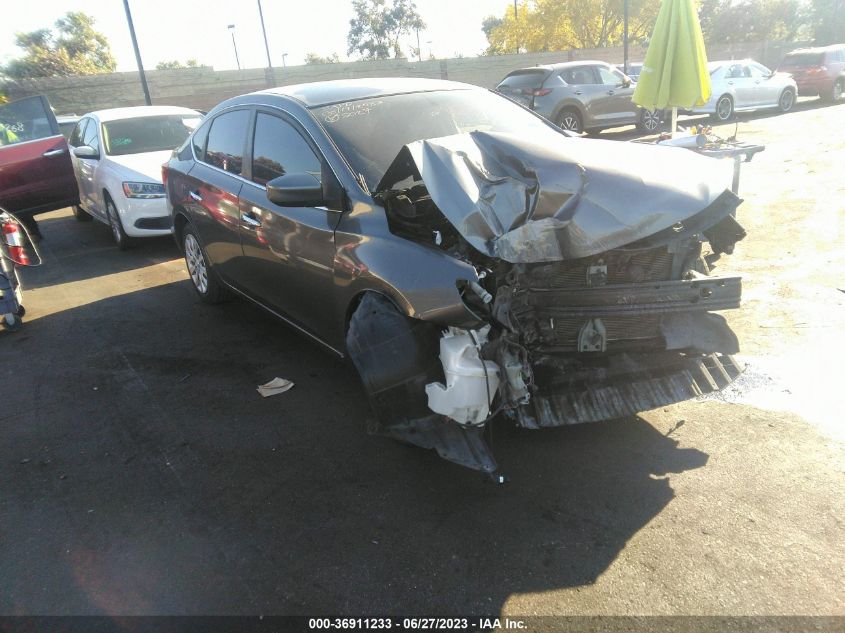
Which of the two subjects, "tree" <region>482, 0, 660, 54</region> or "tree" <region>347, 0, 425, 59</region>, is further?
"tree" <region>347, 0, 425, 59</region>

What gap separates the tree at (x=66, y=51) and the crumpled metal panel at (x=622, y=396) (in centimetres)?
4981

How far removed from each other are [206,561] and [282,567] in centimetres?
35

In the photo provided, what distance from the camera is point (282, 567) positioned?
269 cm

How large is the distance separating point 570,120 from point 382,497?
45.0 feet

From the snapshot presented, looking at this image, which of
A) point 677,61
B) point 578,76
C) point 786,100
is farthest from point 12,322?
point 786,100

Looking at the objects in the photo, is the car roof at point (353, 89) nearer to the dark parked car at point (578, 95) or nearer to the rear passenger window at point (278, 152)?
the rear passenger window at point (278, 152)

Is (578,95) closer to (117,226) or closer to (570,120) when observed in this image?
(570,120)

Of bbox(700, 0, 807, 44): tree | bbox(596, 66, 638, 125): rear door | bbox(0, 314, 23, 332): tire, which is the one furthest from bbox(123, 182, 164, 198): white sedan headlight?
bbox(700, 0, 807, 44): tree

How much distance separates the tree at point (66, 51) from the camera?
144 feet

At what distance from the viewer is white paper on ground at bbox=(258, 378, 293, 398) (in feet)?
14.1

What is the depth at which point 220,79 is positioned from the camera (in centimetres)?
3011

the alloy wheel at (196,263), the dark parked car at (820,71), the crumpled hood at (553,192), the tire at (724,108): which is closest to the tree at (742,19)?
the dark parked car at (820,71)

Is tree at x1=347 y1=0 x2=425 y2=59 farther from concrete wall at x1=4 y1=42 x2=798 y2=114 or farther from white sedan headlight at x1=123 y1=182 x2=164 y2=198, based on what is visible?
white sedan headlight at x1=123 y1=182 x2=164 y2=198

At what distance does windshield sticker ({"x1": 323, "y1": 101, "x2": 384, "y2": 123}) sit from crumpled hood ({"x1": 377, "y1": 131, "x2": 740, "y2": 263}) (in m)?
0.82
